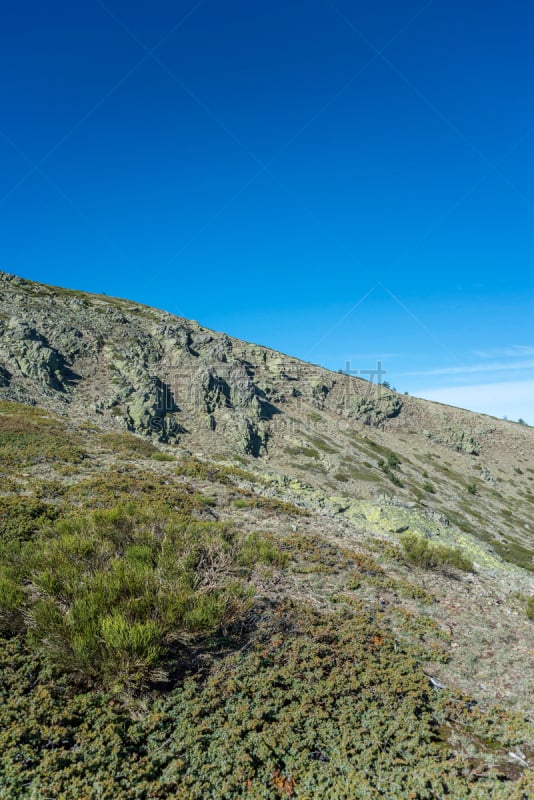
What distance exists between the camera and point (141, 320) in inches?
3027

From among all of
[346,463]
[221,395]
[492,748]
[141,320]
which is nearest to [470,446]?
[346,463]

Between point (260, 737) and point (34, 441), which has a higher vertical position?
point (34, 441)

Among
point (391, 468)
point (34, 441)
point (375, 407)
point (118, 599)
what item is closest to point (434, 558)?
point (118, 599)

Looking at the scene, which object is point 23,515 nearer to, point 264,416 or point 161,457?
point 161,457

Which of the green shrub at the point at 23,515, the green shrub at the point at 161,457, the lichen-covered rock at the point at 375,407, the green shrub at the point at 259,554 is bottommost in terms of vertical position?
the green shrub at the point at 23,515

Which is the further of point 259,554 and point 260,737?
point 259,554

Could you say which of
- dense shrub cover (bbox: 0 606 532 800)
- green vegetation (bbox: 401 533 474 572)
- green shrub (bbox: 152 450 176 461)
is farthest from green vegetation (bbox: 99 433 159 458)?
dense shrub cover (bbox: 0 606 532 800)

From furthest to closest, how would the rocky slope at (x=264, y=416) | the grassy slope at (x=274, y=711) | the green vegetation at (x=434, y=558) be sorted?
the rocky slope at (x=264, y=416) → the green vegetation at (x=434, y=558) → the grassy slope at (x=274, y=711)

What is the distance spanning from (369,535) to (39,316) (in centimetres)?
6007

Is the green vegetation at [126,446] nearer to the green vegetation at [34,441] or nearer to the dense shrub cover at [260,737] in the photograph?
the green vegetation at [34,441]

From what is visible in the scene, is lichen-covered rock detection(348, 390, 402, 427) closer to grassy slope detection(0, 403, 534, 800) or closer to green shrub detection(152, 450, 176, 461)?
green shrub detection(152, 450, 176, 461)

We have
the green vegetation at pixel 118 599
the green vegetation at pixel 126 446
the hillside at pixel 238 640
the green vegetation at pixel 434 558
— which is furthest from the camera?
the green vegetation at pixel 126 446

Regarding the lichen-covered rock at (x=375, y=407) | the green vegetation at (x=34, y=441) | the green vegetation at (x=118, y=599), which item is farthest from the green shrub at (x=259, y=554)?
the lichen-covered rock at (x=375, y=407)

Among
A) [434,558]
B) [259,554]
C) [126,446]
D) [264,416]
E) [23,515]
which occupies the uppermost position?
[264,416]
